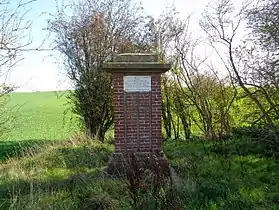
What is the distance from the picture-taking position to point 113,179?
9.25m

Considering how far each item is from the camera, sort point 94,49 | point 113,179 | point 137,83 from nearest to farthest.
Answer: point 113,179, point 137,83, point 94,49

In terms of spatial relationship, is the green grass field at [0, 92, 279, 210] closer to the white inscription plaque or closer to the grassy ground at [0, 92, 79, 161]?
the white inscription plaque

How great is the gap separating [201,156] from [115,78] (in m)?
4.01

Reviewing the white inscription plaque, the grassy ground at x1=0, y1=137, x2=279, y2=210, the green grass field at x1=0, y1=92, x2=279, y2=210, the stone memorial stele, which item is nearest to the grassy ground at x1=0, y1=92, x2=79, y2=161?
the green grass field at x1=0, y1=92, x2=279, y2=210

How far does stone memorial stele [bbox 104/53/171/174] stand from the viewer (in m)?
→ 10.1

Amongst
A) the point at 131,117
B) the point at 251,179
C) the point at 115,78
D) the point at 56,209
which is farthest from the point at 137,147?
the point at 56,209

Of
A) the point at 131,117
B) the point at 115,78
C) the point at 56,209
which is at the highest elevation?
the point at 115,78

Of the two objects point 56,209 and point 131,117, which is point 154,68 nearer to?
point 131,117

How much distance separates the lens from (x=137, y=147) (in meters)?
10.3

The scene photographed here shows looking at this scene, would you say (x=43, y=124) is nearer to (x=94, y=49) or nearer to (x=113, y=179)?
(x=94, y=49)

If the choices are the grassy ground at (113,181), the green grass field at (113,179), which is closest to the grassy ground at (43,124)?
the green grass field at (113,179)

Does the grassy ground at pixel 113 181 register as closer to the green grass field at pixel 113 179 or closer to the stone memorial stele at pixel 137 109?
the green grass field at pixel 113 179

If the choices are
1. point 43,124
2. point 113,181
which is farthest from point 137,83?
point 43,124

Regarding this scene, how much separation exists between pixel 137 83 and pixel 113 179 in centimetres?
239
